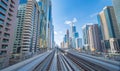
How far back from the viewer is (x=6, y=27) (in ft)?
140

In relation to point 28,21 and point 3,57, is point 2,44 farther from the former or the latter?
point 28,21

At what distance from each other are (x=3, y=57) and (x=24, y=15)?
56017mm

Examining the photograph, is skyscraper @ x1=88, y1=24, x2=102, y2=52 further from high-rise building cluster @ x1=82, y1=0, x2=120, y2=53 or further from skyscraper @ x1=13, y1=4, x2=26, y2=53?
skyscraper @ x1=13, y1=4, x2=26, y2=53

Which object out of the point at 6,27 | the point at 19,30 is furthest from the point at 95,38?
the point at 6,27

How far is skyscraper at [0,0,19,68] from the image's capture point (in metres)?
39.3

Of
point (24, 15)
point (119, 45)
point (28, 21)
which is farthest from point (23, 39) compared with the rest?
point (119, 45)

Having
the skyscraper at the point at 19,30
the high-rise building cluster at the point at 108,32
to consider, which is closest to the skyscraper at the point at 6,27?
the skyscraper at the point at 19,30

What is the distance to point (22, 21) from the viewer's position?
85.1 metres

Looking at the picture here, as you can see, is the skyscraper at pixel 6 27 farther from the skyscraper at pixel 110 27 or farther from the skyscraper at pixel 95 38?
the skyscraper at pixel 95 38

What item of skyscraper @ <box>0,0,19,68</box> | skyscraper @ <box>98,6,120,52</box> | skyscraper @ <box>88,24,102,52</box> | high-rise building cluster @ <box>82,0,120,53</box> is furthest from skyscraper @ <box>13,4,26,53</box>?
skyscraper @ <box>88,24,102,52</box>

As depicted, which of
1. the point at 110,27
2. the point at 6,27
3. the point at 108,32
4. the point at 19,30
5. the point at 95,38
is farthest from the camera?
the point at 95,38

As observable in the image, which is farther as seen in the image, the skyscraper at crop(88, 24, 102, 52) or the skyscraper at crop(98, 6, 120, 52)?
the skyscraper at crop(88, 24, 102, 52)

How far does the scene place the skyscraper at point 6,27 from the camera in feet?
129

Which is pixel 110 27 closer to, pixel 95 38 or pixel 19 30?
pixel 95 38
